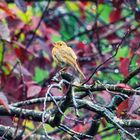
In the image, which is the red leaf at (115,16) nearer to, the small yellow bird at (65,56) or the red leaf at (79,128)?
the red leaf at (79,128)

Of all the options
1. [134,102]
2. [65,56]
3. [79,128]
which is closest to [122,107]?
[134,102]

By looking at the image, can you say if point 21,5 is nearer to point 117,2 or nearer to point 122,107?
point 117,2

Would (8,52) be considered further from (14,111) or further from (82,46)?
(14,111)

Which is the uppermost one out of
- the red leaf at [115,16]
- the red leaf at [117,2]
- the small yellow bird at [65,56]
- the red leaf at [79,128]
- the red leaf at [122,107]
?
the red leaf at [117,2]

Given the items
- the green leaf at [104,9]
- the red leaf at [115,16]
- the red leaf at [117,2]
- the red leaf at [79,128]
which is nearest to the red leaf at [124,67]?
the red leaf at [79,128]

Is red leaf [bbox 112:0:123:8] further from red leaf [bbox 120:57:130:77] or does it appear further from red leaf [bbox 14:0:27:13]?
red leaf [bbox 120:57:130:77]

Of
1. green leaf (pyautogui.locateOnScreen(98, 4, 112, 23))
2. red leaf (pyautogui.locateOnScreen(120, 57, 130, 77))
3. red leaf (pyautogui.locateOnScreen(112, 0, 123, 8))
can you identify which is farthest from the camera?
green leaf (pyautogui.locateOnScreen(98, 4, 112, 23))

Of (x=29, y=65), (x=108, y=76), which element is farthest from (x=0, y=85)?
(x=108, y=76)

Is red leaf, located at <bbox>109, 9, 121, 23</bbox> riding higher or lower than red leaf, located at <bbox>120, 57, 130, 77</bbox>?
higher

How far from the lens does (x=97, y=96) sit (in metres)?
3.23

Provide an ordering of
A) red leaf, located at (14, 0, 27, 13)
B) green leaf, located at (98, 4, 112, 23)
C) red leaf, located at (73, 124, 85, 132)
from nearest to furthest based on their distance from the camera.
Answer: red leaf, located at (73, 124, 85, 132), red leaf, located at (14, 0, 27, 13), green leaf, located at (98, 4, 112, 23)

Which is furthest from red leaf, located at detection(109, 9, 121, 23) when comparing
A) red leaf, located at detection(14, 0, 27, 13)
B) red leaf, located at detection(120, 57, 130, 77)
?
red leaf, located at detection(120, 57, 130, 77)

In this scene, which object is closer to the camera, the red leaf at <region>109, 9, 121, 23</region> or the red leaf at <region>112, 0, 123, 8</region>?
the red leaf at <region>112, 0, 123, 8</region>

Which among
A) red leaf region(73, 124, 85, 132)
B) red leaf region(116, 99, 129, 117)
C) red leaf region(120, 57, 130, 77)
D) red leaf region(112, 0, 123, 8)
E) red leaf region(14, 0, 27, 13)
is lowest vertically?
red leaf region(73, 124, 85, 132)
